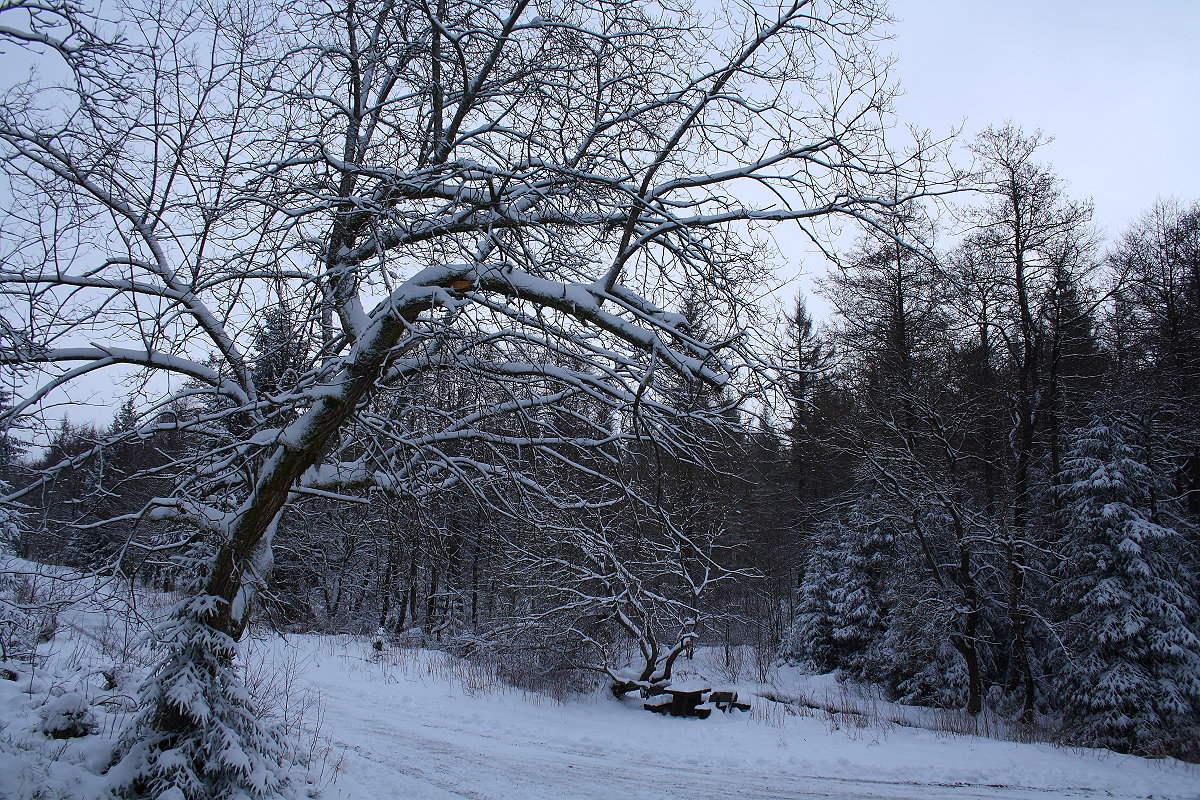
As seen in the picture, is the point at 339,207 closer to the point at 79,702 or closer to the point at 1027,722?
the point at 79,702

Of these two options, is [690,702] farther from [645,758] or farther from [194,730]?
[194,730]

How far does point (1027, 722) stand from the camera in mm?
13344

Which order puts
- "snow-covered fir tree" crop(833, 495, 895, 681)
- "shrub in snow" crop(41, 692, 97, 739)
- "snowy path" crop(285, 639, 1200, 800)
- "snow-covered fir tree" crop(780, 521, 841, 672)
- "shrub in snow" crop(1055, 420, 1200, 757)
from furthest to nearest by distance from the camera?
"snow-covered fir tree" crop(780, 521, 841, 672) < "snow-covered fir tree" crop(833, 495, 895, 681) < "shrub in snow" crop(1055, 420, 1200, 757) < "snowy path" crop(285, 639, 1200, 800) < "shrub in snow" crop(41, 692, 97, 739)

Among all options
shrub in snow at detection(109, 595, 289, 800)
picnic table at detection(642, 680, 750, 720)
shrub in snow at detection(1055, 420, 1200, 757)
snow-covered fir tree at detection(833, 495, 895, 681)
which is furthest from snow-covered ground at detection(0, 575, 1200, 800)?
snow-covered fir tree at detection(833, 495, 895, 681)

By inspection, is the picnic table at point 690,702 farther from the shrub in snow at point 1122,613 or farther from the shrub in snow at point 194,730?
the shrub in snow at point 194,730

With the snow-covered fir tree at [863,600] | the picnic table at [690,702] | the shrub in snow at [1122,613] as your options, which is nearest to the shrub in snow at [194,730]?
the picnic table at [690,702]

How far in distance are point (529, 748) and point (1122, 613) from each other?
1152cm

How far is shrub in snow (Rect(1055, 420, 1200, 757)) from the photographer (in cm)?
1155

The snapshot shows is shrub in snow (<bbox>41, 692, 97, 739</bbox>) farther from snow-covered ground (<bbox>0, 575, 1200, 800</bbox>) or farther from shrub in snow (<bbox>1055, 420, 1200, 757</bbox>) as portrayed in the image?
shrub in snow (<bbox>1055, 420, 1200, 757</bbox>)

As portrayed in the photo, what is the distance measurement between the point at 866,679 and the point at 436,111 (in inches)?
815

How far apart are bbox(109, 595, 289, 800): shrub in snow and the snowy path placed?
4.23 ft

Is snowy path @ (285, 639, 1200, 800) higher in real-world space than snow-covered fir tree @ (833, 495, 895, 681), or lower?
lower

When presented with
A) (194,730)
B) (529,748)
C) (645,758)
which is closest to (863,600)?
(645,758)

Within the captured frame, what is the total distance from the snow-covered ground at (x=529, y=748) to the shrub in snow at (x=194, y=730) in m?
0.37
